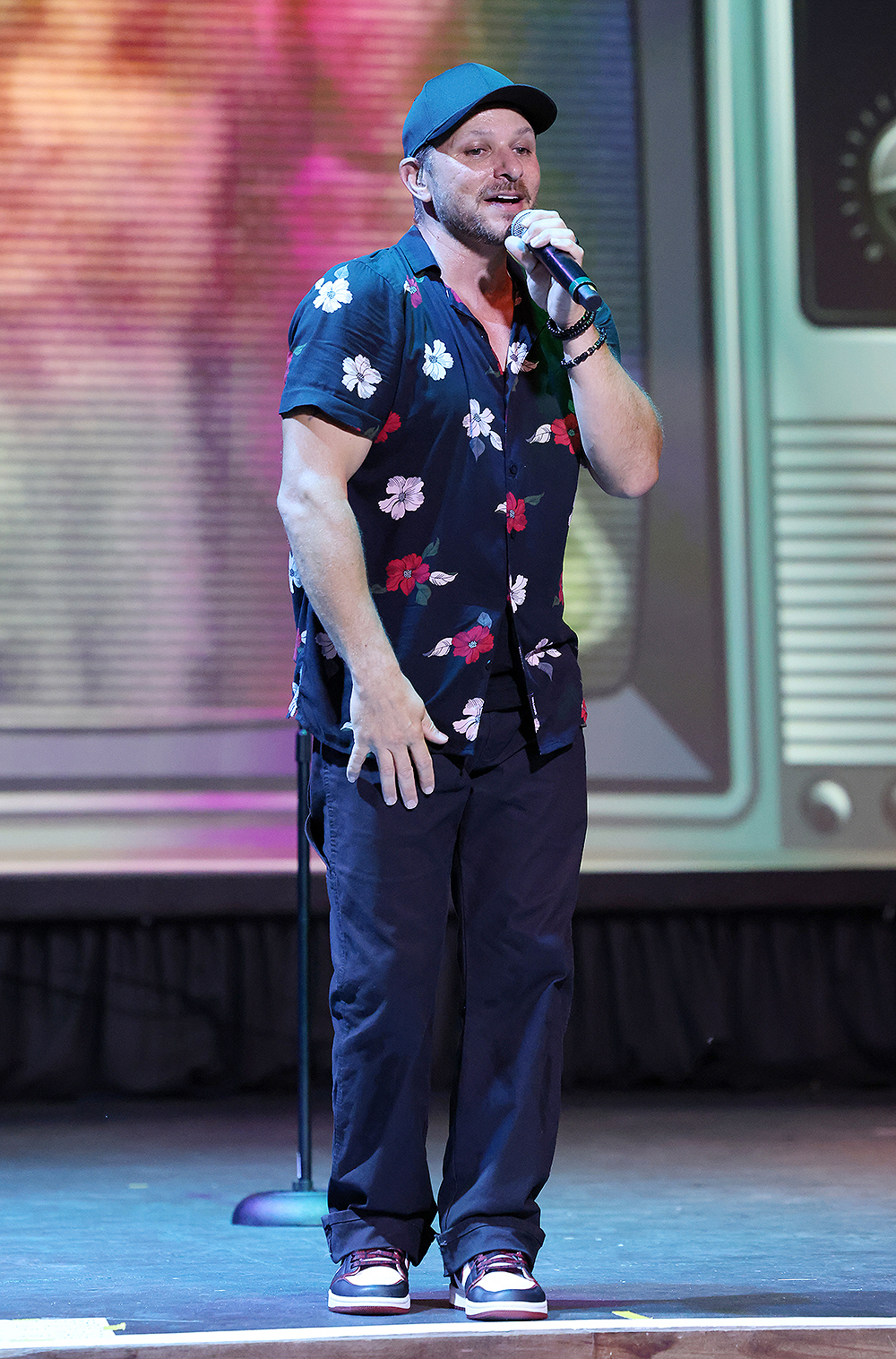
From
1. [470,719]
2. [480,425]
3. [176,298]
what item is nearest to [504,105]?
[480,425]

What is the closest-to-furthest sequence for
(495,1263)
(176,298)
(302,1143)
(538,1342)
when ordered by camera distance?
(538,1342)
(495,1263)
(302,1143)
(176,298)

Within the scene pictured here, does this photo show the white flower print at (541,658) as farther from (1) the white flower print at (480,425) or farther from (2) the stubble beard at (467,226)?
(2) the stubble beard at (467,226)

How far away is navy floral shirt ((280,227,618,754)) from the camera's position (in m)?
1.37

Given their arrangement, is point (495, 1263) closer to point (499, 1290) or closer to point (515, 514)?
point (499, 1290)

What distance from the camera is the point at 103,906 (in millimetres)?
3059

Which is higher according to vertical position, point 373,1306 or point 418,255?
point 418,255

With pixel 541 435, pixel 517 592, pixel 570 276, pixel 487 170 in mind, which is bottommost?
pixel 517 592

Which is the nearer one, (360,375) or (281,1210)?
(360,375)

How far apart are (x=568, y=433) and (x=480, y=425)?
10cm

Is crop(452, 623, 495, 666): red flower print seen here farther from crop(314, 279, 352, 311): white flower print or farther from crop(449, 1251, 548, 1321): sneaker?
crop(449, 1251, 548, 1321): sneaker

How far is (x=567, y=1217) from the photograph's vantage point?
213 cm

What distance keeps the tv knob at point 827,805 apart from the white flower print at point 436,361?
6.50 feet

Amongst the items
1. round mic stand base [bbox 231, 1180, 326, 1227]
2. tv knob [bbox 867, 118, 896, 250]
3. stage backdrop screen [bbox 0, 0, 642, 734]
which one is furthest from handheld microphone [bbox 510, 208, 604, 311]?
tv knob [bbox 867, 118, 896, 250]

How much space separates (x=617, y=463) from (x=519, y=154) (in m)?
0.29
